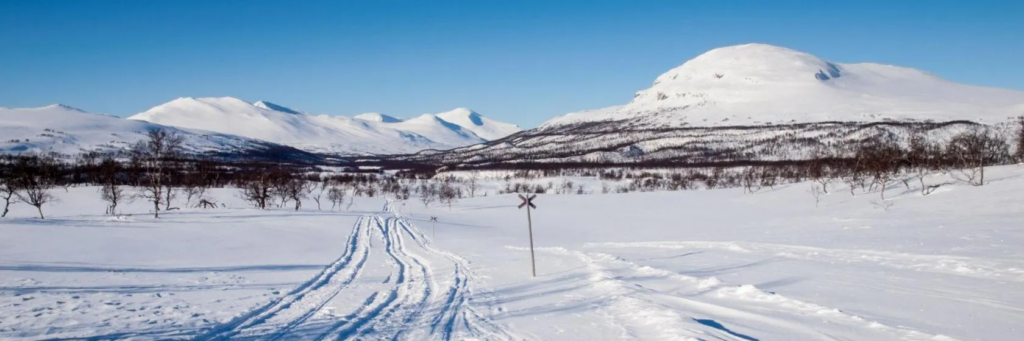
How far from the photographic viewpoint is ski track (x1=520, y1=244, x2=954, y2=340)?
9.52 metres

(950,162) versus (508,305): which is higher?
(950,162)

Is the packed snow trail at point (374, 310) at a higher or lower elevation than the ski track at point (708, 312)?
lower

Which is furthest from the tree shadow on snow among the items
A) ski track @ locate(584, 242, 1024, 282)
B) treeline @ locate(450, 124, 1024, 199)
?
treeline @ locate(450, 124, 1024, 199)

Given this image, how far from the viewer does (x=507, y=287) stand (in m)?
16.3

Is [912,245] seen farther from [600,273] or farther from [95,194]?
[95,194]

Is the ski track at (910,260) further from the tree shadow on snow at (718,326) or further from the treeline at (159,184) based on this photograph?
the treeline at (159,184)

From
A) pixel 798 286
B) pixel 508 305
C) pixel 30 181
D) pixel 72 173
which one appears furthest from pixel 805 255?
pixel 72 173

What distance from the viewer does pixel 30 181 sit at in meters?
52.2

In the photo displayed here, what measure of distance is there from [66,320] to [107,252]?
16.7 metres

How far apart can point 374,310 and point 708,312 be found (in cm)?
776

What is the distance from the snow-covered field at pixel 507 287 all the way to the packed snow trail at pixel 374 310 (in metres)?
0.07

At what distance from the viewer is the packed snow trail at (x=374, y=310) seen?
34.1ft

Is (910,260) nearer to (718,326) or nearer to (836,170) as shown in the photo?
(718,326)

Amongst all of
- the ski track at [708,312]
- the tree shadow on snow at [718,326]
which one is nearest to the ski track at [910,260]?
the ski track at [708,312]
